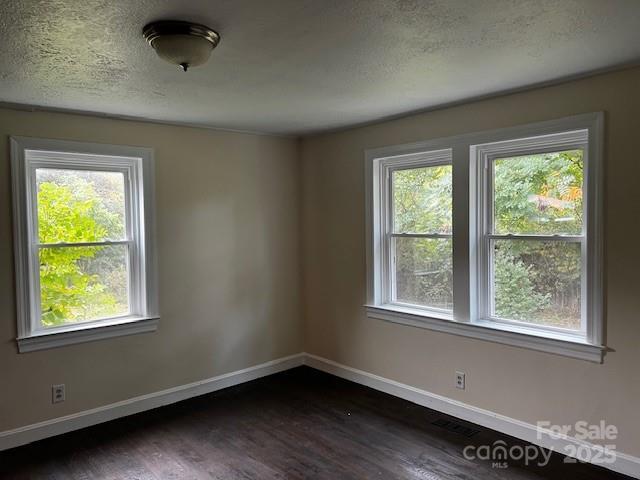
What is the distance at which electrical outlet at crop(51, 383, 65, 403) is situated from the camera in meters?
3.38

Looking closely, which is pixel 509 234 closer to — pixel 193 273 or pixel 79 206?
pixel 193 273

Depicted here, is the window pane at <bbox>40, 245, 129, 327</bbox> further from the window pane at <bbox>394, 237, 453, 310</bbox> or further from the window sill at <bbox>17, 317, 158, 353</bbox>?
the window pane at <bbox>394, 237, 453, 310</bbox>

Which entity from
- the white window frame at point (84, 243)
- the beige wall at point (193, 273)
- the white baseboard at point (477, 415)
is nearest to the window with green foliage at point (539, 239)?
the white baseboard at point (477, 415)

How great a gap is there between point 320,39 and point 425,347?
259cm

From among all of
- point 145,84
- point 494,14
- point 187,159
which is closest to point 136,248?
point 187,159

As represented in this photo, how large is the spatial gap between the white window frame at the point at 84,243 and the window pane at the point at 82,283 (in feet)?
0.16

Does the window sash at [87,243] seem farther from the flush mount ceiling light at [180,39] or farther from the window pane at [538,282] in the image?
the window pane at [538,282]

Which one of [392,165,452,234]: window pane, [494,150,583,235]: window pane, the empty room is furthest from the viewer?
[392,165,452,234]: window pane

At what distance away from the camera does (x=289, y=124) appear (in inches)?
161

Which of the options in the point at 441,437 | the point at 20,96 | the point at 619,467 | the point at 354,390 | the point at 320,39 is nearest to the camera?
the point at 320,39

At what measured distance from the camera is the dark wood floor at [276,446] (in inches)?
112

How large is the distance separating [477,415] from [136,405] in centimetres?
268

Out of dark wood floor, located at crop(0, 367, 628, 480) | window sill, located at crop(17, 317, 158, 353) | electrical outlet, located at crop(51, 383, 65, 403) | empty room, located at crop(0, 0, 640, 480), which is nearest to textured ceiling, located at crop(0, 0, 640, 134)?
empty room, located at crop(0, 0, 640, 480)

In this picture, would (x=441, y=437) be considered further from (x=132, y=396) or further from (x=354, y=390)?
(x=132, y=396)
